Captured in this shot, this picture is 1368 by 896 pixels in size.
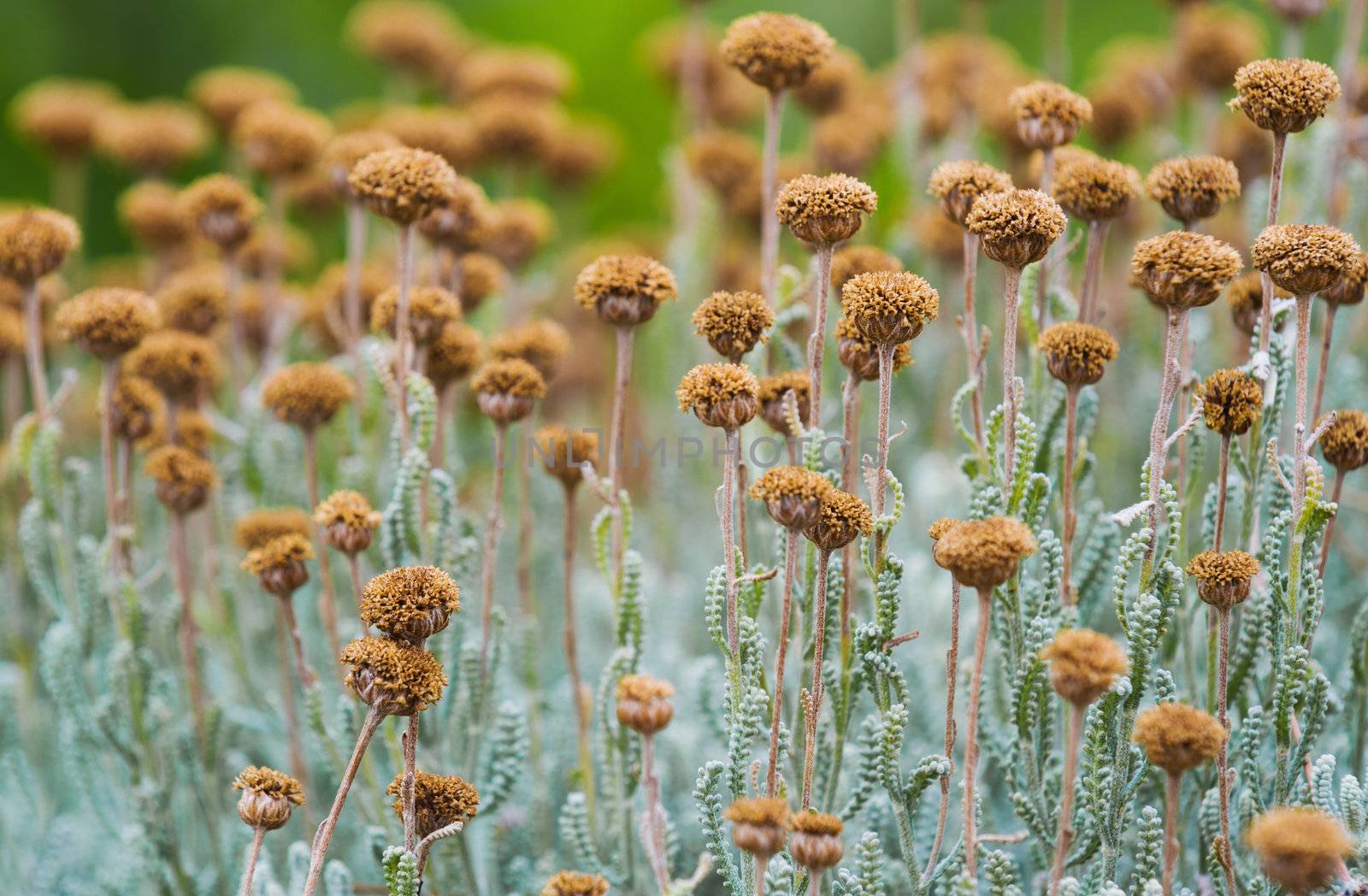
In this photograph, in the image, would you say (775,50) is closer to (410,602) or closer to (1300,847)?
(410,602)

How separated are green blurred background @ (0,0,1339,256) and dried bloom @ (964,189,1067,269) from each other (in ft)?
5.12

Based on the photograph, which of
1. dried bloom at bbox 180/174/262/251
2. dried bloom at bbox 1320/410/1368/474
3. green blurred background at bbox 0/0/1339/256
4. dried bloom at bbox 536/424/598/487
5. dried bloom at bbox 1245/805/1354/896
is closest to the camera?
dried bloom at bbox 1245/805/1354/896

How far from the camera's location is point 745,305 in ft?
2.60

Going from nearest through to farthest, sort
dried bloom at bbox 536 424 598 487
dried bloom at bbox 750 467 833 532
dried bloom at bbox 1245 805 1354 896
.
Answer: dried bloom at bbox 1245 805 1354 896, dried bloom at bbox 750 467 833 532, dried bloom at bbox 536 424 598 487

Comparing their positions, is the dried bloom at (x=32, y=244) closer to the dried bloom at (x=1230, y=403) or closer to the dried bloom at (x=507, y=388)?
the dried bloom at (x=507, y=388)

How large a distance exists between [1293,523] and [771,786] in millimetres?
341

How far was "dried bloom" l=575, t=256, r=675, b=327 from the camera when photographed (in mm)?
831

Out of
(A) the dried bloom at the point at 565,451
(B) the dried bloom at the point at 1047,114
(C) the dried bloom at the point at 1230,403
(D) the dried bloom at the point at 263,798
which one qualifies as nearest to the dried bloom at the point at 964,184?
(B) the dried bloom at the point at 1047,114

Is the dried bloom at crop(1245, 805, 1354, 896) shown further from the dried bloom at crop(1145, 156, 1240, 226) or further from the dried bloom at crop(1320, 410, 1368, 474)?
the dried bloom at crop(1145, 156, 1240, 226)

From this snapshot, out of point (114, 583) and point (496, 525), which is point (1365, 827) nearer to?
point (496, 525)

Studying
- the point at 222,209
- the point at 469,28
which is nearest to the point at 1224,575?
the point at 222,209

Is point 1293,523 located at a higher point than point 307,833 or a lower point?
higher

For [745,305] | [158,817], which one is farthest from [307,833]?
[745,305]

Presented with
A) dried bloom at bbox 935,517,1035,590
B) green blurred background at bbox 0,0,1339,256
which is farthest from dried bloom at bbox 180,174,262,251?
green blurred background at bbox 0,0,1339,256
